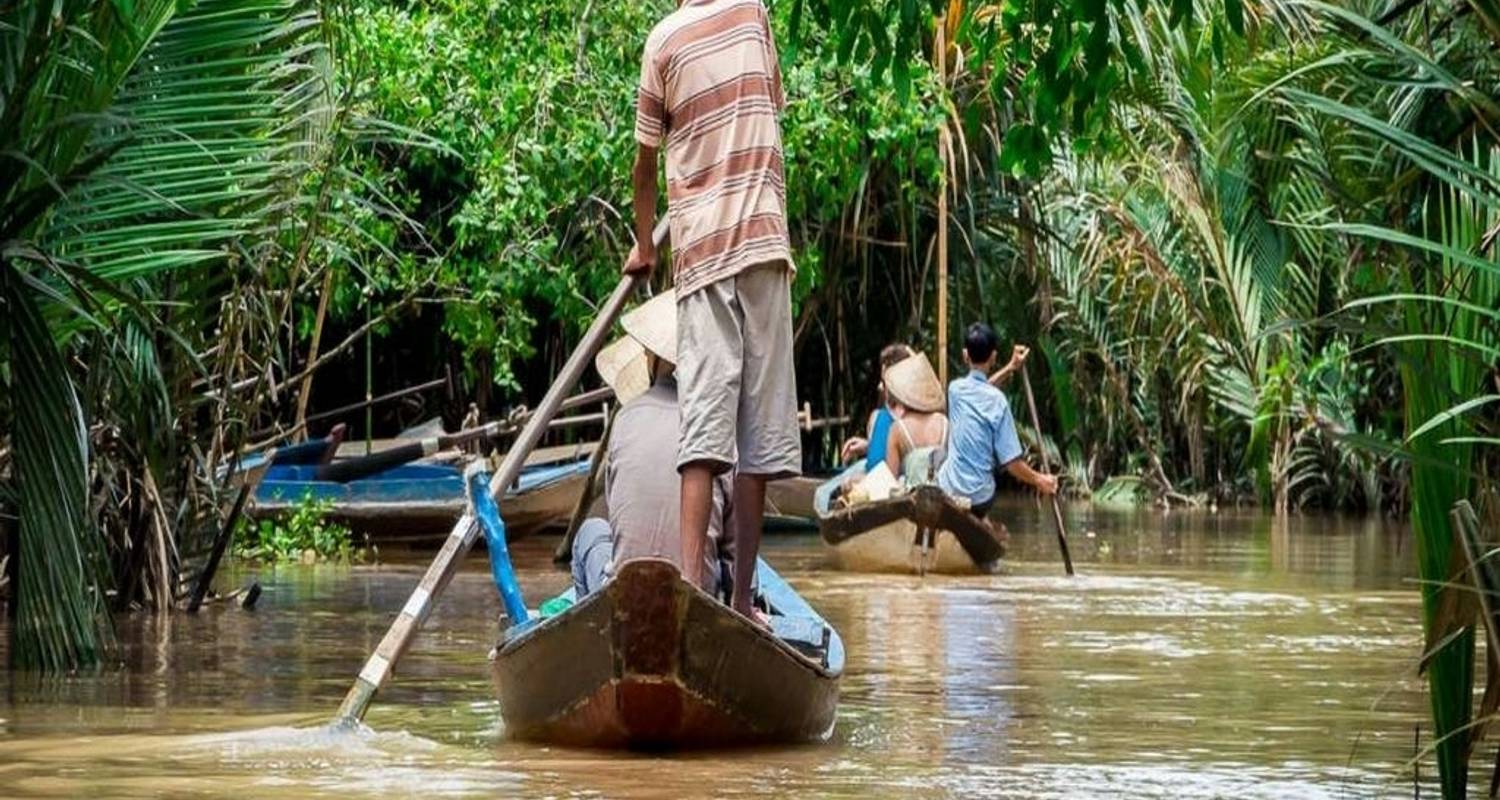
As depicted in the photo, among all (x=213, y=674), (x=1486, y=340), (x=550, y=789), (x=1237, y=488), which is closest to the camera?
(x=1486, y=340)

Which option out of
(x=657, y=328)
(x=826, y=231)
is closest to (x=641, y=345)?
(x=657, y=328)

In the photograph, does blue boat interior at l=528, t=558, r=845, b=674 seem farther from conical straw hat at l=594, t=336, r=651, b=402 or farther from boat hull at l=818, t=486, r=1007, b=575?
boat hull at l=818, t=486, r=1007, b=575

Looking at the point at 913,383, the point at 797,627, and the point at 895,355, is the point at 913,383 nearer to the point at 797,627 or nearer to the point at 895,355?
the point at 895,355

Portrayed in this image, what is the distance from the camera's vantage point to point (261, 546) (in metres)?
15.7

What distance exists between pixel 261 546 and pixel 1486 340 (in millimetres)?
11144

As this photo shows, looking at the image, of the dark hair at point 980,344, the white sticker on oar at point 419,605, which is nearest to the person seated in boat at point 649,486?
the white sticker on oar at point 419,605

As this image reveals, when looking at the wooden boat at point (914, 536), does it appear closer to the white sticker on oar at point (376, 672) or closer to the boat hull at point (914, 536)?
the boat hull at point (914, 536)

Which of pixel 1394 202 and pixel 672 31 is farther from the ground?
pixel 672 31

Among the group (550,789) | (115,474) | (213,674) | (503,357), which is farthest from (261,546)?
(550,789)

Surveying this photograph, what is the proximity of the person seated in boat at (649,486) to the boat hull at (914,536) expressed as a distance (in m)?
7.25

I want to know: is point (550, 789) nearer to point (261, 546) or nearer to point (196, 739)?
point (196, 739)

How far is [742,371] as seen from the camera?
7.44m

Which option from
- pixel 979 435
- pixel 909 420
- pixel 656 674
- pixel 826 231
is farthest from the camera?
pixel 826 231

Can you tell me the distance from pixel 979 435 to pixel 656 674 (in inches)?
353
